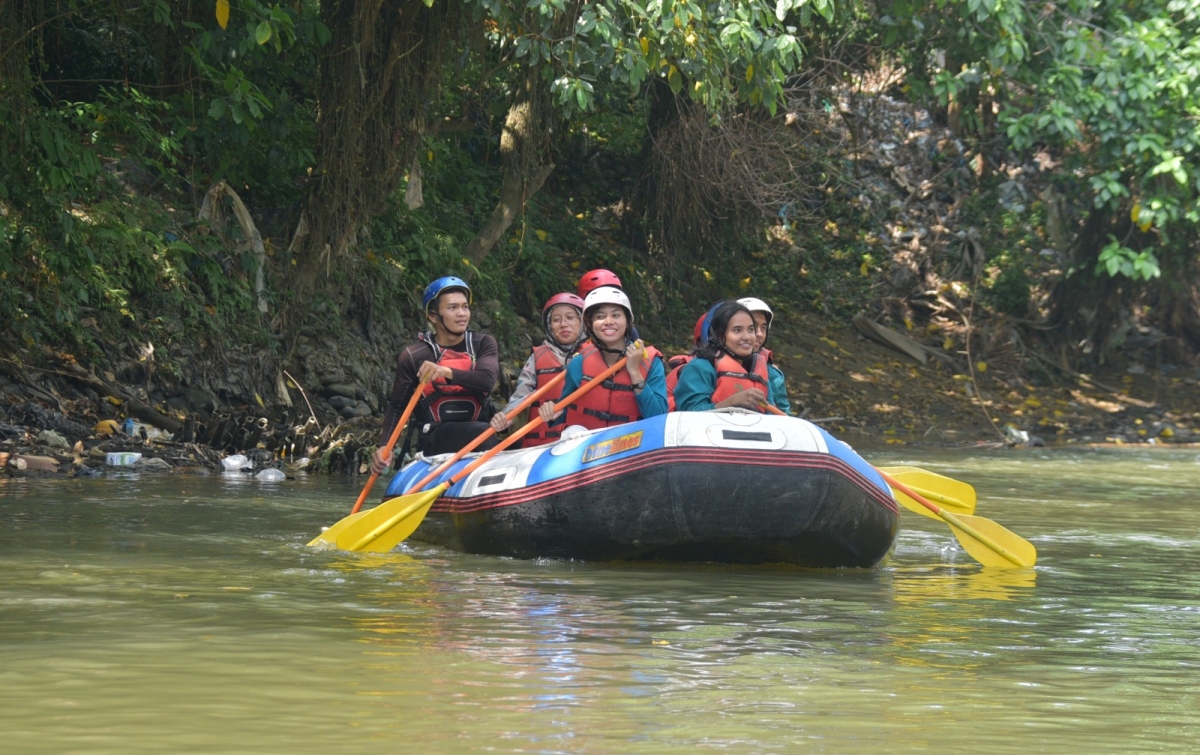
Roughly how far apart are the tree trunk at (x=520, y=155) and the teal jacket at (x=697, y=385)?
6.09 metres

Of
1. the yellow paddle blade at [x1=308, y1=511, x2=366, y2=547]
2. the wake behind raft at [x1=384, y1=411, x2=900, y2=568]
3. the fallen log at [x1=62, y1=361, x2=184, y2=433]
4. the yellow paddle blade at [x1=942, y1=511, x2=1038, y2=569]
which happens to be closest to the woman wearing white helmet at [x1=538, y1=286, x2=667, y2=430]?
the wake behind raft at [x1=384, y1=411, x2=900, y2=568]

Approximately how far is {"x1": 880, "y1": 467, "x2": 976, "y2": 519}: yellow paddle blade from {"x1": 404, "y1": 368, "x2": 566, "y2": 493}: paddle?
161 centimetres

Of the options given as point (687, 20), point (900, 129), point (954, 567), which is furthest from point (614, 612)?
point (900, 129)

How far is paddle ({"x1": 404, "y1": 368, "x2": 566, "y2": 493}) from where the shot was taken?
284 inches

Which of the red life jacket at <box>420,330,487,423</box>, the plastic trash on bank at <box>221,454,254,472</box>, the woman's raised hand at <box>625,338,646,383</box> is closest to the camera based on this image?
the woman's raised hand at <box>625,338,646,383</box>

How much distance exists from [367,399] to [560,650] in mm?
8362

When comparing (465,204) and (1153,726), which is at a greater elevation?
(465,204)

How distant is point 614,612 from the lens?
494cm

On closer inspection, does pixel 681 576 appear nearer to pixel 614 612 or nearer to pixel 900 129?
pixel 614 612

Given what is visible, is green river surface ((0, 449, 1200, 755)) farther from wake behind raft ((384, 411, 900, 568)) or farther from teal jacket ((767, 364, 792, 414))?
teal jacket ((767, 364, 792, 414))

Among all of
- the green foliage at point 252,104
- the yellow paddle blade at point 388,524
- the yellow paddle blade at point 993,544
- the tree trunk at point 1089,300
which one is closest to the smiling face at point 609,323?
the yellow paddle blade at point 388,524

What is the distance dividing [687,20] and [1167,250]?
11515 mm

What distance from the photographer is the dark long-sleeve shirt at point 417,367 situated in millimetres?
7910

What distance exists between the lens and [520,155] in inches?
530
